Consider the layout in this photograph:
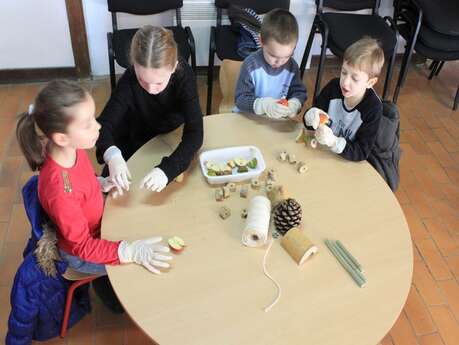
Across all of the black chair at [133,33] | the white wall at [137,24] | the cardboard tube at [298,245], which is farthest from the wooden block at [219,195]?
the white wall at [137,24]

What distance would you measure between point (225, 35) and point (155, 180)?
163 centimetres

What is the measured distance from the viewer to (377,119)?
166cm

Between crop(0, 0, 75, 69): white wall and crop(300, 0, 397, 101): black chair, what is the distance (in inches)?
63.6

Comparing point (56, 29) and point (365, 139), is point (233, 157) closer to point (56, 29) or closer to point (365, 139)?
point (365, 139)

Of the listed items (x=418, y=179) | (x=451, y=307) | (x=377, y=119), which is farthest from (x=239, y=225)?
(x=418, y=179)

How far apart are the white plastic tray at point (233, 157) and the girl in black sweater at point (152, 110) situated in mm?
51

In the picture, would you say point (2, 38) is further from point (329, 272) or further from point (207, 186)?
point (329, 272)

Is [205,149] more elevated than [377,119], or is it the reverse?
[377,119]

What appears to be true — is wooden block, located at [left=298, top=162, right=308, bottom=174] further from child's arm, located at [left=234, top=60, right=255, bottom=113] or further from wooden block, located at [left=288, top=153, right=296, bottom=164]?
child's arm, located at [left=234, top=60, right=255, bottom=113]

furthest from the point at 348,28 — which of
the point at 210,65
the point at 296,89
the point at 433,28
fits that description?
the point at 296,89

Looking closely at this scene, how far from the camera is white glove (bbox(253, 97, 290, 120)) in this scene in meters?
1.77

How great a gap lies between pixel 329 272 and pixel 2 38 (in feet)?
8.74

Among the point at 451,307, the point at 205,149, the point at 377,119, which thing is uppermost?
the point at 377,119

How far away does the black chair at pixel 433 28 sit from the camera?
2.77m
